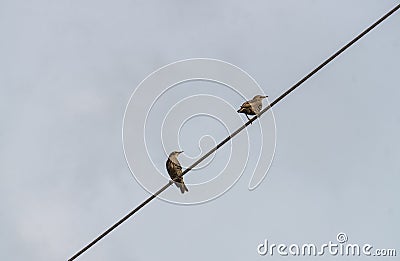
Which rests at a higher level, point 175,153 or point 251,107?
point 251,107

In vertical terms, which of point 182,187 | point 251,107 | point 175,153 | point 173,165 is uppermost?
point 251,107

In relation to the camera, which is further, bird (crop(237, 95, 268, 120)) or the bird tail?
bird (crop(237, 95, 268, 120))

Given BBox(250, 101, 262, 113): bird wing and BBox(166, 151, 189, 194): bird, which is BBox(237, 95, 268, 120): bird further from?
BBox(166, 151, 189, 194): bird

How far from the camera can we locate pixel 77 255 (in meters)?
8.81

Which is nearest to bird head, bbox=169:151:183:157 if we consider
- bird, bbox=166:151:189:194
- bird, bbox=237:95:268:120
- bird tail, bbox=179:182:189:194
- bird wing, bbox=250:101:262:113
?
bird, bbox=166:151:189:194

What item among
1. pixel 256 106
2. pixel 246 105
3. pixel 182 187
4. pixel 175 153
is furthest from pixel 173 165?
pixel 256 106

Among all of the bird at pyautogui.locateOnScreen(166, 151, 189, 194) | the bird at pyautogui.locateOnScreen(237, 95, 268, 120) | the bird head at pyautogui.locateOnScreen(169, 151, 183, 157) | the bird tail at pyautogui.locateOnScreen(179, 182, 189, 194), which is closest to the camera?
the bird tail at pyautogui.locateOnScreen(179, 182, 189, 194)

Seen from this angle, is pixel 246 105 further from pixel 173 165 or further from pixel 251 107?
pixel 173 165

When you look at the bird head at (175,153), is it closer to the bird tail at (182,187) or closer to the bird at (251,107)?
the bird tail at (182,187)

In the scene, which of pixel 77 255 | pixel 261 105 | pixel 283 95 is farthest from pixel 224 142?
pixel 261 105

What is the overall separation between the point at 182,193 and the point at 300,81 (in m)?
4.91

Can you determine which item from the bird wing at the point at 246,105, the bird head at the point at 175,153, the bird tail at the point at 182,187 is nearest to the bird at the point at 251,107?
the bird wing at the point at 246,105

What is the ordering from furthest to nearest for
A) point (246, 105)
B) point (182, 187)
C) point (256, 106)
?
point (256, 106) < point (246, 105) < point (182, 187)

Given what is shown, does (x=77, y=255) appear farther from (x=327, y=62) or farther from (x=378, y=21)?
(x=378, y=21)
